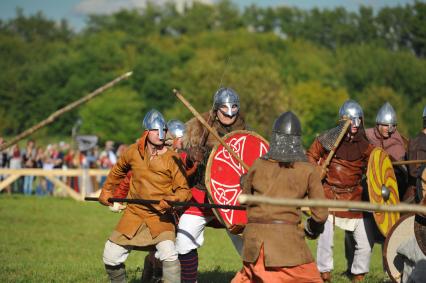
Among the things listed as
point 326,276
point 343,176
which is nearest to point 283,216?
point 343,176

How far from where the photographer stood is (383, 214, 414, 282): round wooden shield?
25.0 ft

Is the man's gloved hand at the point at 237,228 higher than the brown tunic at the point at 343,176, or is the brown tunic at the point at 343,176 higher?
the brown tunic at the point at 343,176

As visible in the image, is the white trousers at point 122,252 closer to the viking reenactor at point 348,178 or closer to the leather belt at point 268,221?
the leather belt at point 268,221

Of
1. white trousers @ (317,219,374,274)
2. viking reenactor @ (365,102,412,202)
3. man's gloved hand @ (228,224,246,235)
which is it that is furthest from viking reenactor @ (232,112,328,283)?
viking reenactor @ (365,102,412,202)

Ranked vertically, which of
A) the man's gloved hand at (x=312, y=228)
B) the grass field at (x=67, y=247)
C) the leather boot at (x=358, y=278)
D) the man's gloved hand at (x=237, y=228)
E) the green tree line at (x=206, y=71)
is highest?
the green tree line at (x=206, y=71)

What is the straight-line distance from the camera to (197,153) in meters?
7.36

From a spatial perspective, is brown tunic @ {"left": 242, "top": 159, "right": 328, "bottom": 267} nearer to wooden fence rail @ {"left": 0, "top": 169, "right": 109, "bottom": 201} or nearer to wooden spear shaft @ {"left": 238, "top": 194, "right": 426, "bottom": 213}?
wooden spear shaft @ {"left": 238, "top": 194, "right": 426, "bottom": 213}

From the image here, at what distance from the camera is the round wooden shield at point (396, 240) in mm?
7621

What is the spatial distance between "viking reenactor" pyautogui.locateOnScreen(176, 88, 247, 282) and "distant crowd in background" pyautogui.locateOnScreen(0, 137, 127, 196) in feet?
44.1

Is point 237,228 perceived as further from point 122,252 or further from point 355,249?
point 355,249

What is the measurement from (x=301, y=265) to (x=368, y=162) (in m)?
3.16

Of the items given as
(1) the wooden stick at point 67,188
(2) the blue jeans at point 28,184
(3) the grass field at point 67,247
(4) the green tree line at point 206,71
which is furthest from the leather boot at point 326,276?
(4) the green tree line at point 206,71

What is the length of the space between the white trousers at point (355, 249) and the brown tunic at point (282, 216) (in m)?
3.23

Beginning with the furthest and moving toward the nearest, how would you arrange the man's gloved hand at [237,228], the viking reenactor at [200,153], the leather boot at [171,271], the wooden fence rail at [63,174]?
the wooden fence rail at [63,174], the viking reenactor at [200,153], the leather boot at [171,271], the man's gloved hand at [237,228]
